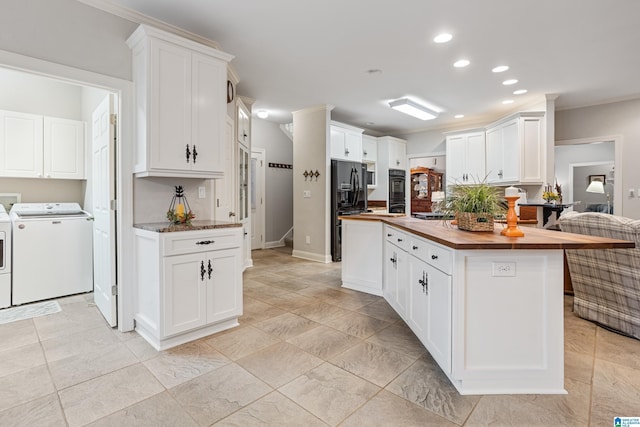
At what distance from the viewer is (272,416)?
165 centimetres

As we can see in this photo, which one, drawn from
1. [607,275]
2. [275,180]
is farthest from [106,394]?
[275,180]

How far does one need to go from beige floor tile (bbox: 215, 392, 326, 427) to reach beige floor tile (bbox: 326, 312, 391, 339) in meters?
0.99

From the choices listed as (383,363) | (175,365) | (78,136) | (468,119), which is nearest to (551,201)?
(468,119)

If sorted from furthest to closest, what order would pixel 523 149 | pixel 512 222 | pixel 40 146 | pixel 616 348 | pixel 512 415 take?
pixel 523 149 < pixel 40 146 < pixel 616 348 < pixel 512 222 < pixel 512 415

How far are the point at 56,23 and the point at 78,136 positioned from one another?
2.03 meters

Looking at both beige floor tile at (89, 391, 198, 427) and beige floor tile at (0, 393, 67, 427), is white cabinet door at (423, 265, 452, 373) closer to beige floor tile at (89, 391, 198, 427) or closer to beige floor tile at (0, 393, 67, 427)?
beige floor tile at (89, 391, 198, 427)

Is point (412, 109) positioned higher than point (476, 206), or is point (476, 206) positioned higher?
point (412, 109)

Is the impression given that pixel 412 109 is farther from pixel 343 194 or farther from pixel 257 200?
pixel 257 200

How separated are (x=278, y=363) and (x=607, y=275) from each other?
9.14 feet

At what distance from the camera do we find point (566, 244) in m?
1.68

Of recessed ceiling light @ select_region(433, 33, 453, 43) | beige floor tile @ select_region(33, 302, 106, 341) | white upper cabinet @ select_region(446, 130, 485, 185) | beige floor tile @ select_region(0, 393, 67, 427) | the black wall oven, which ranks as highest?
recessed ceiling light @ select_region(433, 33, 453, 43)

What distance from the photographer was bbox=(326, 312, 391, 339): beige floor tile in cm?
266

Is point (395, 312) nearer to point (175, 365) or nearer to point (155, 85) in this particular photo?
point (175, 365)

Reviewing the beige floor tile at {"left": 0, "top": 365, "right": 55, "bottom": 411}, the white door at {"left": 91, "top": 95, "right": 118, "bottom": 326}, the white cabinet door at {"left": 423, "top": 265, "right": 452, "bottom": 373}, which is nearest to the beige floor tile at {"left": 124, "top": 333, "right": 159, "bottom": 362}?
the white door at {"left": 91, "top": 95, "right": 118, "bottom": 326}
